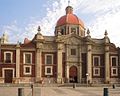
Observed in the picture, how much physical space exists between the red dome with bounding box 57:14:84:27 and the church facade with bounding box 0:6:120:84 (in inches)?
141

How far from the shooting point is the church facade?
61.5 m

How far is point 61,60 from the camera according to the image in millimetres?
63594

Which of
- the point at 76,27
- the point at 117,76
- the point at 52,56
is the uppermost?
the point at 76,27

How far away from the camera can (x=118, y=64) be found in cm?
6650

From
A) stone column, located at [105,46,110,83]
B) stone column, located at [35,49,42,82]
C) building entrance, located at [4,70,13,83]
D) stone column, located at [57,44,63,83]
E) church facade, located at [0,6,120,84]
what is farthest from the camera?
stone column, located at [105,46,110,83]

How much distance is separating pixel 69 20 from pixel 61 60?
38.2ft

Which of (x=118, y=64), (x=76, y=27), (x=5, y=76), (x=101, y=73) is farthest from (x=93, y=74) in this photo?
(x=5, y=76)

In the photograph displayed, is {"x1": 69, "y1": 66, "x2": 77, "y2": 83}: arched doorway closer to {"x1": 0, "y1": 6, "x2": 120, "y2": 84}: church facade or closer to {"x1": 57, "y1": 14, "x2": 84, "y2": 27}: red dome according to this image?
{"x1": 0, "y1": 6, "x2": 120, "y2": 84}: church facade

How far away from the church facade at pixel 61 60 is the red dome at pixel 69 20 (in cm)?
359

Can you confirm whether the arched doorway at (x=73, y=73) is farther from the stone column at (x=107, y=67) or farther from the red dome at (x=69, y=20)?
the red dome at (x=69, y=20)

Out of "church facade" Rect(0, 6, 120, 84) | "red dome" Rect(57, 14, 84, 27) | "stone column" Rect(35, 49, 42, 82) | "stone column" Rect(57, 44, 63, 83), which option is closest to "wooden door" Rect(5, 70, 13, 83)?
"church facade" Rect(0, 6, 120, 84)

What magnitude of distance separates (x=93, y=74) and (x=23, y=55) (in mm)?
15209

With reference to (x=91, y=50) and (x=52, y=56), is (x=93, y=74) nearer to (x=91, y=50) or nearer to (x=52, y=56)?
(x=91, y=50)

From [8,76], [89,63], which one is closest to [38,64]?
[8,76]
